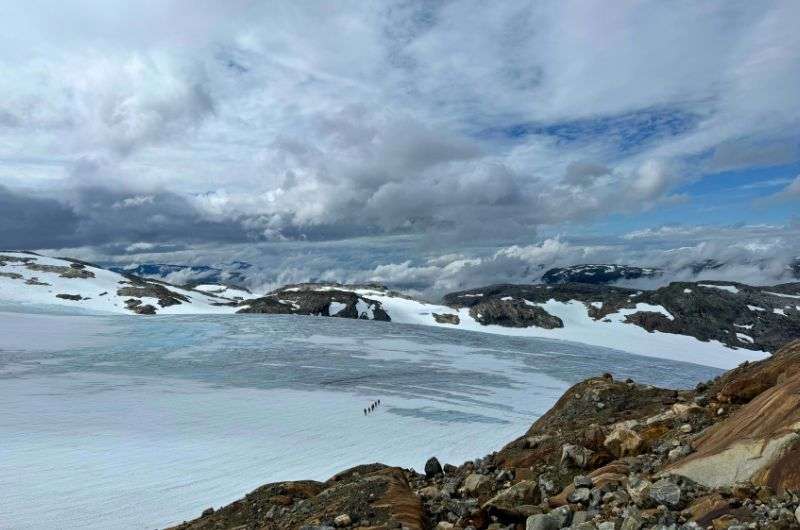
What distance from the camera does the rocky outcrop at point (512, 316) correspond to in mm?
Answer: 183875

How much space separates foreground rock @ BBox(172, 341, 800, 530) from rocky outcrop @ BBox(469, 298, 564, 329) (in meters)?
173

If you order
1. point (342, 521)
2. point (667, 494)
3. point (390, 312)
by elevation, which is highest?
point (667, 494)

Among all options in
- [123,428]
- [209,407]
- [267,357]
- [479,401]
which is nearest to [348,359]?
[267,357]

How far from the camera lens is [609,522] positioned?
7.17m

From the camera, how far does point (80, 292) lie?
162m

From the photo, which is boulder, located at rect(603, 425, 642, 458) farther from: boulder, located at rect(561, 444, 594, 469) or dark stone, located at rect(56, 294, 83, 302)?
dark stone, located at rect(56, 294, 83, 302)

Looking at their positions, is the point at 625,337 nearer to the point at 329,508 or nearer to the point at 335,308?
the point at 335,308

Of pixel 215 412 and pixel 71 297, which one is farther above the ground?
pixel 71 297

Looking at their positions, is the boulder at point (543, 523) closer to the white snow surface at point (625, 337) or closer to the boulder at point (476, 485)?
the boulder at point (476, 485)

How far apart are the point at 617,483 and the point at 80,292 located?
186849 millimetres

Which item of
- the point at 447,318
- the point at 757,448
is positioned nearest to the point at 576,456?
the point at 757,448

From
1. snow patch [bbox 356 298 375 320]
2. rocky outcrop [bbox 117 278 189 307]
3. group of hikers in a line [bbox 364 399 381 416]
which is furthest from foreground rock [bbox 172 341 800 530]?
snow patch [bbox 356 298 375 320]

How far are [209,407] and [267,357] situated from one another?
28.4 meters

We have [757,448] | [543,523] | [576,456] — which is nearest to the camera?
[543,523]
